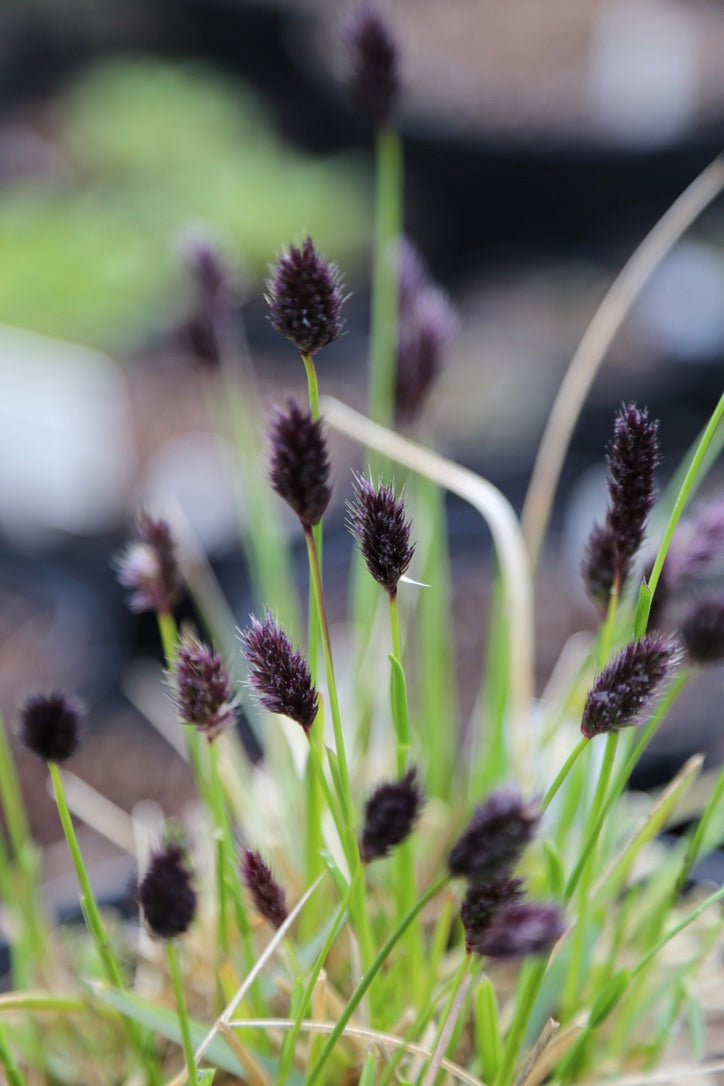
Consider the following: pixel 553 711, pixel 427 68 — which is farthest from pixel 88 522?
pixel 427 68

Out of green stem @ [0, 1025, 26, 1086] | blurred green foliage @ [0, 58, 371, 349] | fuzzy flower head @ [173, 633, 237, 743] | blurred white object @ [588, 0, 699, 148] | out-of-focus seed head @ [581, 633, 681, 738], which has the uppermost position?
blurred white object @ [588, 0, 699, 148]

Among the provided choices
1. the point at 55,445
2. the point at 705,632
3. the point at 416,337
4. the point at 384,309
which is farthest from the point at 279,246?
the point at 705,632

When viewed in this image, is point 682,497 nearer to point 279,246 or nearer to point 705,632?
point 705,632

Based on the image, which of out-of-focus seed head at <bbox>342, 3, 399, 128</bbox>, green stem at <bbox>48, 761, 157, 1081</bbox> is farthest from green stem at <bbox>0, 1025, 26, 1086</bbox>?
out-of-focus seed head at <bbox>342, 3, 399, 128</bbox>

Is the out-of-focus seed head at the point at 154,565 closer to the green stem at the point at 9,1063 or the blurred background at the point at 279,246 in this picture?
the green stem at the point at 9,1063

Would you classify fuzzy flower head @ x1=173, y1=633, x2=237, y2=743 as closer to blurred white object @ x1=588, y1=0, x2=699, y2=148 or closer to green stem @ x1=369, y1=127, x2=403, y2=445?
green stem @ x1=369, y1=127, x2=403, y2=445

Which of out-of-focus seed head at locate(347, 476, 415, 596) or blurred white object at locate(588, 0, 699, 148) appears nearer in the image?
out-of-focus seed head at locate(347, 476, 415, 596)
